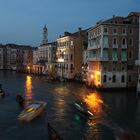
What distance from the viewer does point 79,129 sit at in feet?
77.9

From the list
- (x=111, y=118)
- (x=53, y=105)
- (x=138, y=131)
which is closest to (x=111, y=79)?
(x=53, y=105)

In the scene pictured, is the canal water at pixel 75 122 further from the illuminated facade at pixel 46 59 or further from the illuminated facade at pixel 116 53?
the illuminated facade at pixel 46 59

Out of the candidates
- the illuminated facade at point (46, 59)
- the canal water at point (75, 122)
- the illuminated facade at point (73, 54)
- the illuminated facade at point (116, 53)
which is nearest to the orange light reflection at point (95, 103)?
the canal water at point (75, 122)

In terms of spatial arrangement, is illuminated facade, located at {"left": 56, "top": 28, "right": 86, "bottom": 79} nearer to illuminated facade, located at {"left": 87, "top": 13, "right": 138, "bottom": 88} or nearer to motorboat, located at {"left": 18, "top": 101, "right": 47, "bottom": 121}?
illuminated facade, located at {"left": 87, "top": 13, "right": 138, "bottom": 88}

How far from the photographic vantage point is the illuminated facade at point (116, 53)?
159 feet

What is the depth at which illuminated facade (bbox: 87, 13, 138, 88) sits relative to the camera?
4856cm

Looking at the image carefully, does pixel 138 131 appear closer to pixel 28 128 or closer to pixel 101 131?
pixel 101 131

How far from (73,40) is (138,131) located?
49.8 meters

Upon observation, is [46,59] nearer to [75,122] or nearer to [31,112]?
[31,112]

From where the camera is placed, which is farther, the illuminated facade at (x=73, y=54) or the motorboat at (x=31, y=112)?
the illuminated facade at (x=73, y=54)

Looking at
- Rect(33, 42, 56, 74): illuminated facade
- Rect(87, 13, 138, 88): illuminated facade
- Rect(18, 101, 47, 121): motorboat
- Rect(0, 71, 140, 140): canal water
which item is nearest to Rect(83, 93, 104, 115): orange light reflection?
Rect(0, 71, 140, 140): canal water

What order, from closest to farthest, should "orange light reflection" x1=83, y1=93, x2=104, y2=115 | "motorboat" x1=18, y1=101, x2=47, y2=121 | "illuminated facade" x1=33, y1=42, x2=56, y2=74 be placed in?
"motorboat" x1=18, y1=101, x2=47, y2=121 → "orange light reflection" x1=83, y1=93, x2=104, y2=115 → "illuminated facade" x1=33, y1=42, x2=56, y2=74

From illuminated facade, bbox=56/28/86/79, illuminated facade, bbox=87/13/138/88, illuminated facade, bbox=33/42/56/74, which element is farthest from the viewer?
illuminated facade, bbox=33/42/56/74

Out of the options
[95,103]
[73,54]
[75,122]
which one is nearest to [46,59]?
[73,54]
